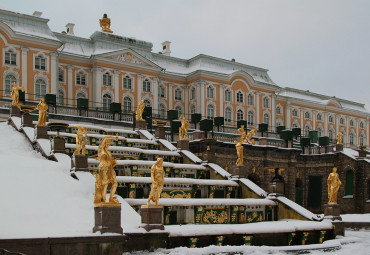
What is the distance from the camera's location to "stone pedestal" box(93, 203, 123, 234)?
39.0 feet

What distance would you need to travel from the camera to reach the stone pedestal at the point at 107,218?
11.9 metres

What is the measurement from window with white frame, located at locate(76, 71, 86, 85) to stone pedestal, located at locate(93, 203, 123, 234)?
42.6 m

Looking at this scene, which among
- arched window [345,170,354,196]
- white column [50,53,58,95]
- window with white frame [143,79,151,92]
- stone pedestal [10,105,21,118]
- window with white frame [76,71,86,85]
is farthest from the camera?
window with white frame [143,79,151,92]

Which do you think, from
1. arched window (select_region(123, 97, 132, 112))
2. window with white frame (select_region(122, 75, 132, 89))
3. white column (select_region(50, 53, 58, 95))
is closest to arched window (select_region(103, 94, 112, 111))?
arched window (select_region(123, 97, 132, 112))

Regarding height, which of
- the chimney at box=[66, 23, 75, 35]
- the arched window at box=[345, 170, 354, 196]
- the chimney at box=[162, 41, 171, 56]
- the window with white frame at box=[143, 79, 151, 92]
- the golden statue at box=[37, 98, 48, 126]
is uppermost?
the chimney at box=[66, 23, 75, 35]

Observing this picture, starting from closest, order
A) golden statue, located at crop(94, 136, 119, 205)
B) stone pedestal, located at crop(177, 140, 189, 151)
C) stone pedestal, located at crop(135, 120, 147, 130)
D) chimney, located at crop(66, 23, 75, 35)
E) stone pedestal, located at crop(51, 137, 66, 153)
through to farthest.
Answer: golden statue, located at crop(94, 136, 119, 205) < stone pedestal, located at crop(51, 137, 66, 153) < stone pedestal, located at crop(177, 140, 189, 151) < stone pedestal, located at crop(135, 120, 147, 130) < chimney, located at crop(66, 23, 75, 35)

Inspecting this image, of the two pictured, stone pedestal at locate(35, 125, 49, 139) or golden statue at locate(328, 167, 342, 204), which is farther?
golden statue at locate(328, 167, 342, 204)

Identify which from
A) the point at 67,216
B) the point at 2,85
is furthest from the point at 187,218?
the point at 2,85

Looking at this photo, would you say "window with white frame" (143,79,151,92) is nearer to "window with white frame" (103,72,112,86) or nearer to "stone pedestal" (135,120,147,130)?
"window with white frame" (103,72,112,86)

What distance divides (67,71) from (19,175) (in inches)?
1524

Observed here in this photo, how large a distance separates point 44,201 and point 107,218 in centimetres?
281

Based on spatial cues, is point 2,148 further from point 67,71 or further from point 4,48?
point 67,71

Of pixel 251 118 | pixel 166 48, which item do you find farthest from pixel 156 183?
pixel 166 48

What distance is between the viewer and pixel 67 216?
13070 mm
